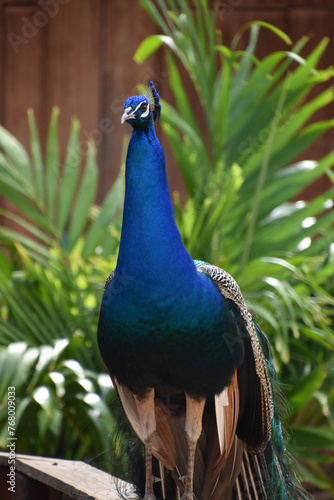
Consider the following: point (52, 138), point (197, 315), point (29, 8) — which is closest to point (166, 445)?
point (197, 315)

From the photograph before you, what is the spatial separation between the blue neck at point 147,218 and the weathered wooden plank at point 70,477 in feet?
1.79

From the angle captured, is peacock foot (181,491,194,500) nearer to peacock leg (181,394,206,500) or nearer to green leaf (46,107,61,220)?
peacock leg (181,394,206,500)

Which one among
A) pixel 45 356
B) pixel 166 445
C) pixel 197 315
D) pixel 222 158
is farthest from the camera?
pixel 222 158

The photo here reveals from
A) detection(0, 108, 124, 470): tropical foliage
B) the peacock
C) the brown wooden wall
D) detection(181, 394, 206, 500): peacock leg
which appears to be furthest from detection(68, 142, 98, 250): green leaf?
detection(181, 394, 206, 500): peacock leg

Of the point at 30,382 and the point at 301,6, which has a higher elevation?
the point at 301,6

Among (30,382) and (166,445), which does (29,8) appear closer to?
(30,382)

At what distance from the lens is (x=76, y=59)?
331 centimetres

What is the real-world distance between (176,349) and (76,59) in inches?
88.3

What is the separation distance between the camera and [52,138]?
→ 2613 millimetres

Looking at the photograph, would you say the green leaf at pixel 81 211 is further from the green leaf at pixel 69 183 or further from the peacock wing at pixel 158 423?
the peacock wing at pixel 158 423

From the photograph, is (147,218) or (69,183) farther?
(69,183)

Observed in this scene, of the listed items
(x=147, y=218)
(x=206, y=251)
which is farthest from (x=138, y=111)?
(x=206, y=251)

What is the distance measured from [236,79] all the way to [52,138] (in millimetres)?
710

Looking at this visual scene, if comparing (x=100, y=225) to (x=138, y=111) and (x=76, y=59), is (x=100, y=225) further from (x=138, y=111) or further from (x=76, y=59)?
(x=138, y=111)
